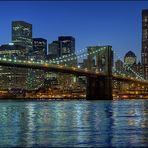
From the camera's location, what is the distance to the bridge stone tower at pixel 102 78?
319ft

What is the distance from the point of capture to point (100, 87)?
320 feet

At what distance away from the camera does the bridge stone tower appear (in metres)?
97.2

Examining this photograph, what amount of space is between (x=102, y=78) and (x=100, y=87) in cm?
162

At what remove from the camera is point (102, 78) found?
321ft

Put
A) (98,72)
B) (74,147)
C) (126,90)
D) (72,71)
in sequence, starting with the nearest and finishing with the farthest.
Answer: (74,147) → (72,71) → (98,72) → (126,90)

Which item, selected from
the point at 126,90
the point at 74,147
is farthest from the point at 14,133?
the point at 126,90

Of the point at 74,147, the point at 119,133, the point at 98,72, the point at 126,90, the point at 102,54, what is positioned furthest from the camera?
the point at 126,90

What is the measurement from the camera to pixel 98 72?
324ft

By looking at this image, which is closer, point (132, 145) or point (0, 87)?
point (132, 145)

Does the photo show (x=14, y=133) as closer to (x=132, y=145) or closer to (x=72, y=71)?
(x=132, y=145)

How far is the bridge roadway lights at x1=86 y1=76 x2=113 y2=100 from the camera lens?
96625 mm

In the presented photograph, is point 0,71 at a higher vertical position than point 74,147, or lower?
higher

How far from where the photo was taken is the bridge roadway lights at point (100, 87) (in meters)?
96.6

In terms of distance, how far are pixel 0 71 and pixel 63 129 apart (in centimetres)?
13137
